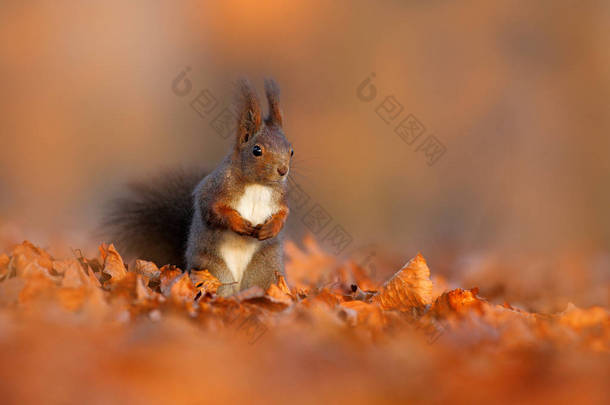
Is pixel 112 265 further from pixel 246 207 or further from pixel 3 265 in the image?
pixel 246 207

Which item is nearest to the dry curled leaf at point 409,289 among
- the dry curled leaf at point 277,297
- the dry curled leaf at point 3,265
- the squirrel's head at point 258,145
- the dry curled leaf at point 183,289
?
the dry curled leaf at point 277,297

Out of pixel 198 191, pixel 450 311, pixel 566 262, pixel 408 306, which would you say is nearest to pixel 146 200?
pixel 198 191

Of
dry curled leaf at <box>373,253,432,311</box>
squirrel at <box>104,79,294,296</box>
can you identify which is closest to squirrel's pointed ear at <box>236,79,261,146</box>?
squirrel at <box>104,79,294,296</box>

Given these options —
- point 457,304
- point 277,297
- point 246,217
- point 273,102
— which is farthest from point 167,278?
point 457,304

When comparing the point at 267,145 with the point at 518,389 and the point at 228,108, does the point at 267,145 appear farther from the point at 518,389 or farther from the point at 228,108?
the point at 518,389

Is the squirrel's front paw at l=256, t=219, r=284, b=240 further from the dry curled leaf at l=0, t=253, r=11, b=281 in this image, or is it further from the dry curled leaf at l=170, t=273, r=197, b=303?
the dry curled leaf at l=0, t=253, r=11, b=281
